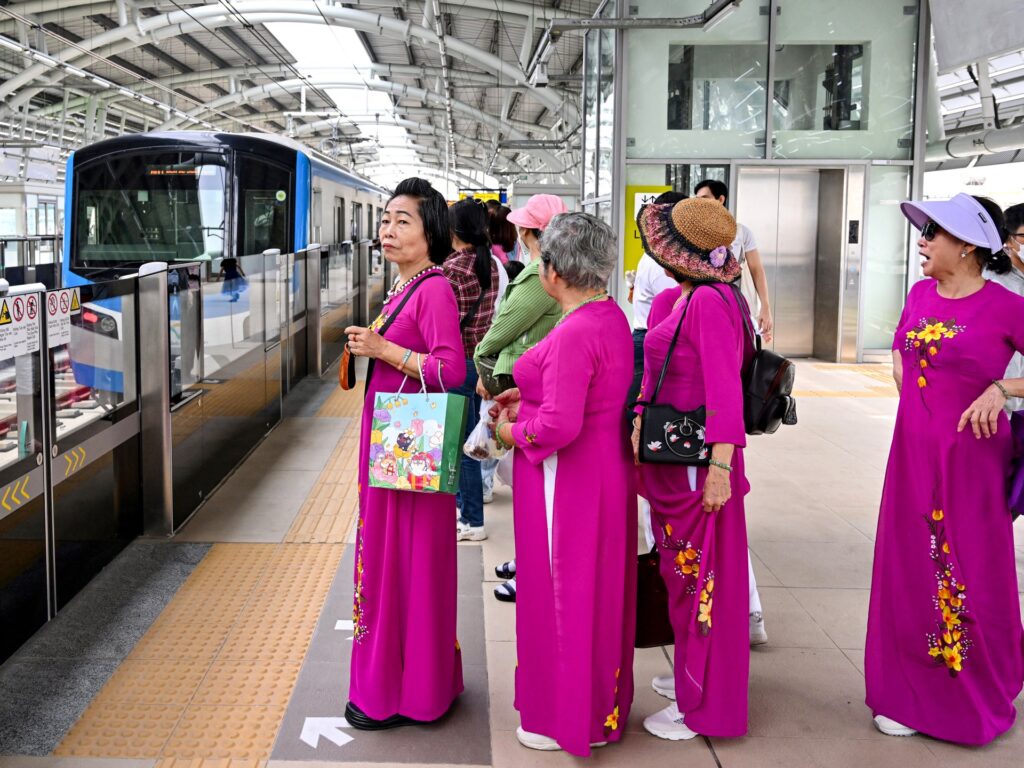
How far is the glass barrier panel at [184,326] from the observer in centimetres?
513

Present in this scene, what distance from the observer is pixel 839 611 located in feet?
13.3

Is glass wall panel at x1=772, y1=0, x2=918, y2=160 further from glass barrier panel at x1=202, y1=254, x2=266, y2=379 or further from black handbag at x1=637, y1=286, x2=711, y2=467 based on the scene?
black handbag at x1=637, y1=286, x2=711, y2=467

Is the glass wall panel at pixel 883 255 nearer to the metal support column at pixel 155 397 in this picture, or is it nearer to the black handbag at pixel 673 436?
the metal support column at pixel 155 397

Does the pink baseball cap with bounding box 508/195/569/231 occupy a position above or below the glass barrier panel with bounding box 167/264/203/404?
above

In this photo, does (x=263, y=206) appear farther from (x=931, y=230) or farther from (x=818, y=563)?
(x=931, y=230)

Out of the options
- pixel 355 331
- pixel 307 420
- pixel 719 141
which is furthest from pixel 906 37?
pixel 355 331

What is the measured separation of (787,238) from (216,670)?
10036 millimetres

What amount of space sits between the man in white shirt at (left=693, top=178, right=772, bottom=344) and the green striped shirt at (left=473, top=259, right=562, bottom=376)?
1.54 metres

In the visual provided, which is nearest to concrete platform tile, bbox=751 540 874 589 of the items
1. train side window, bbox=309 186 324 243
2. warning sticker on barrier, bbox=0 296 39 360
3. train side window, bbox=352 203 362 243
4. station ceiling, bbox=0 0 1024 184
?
warning sticker on barrier, bbox=0 296 39 360

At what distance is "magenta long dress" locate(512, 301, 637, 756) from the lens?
106 inches

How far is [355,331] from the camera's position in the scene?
281 cm

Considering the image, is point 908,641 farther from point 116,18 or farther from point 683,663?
point 116,18

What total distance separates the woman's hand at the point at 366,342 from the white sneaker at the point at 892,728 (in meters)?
1.81

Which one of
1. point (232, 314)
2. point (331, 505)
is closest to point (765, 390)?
point (331, 505)
